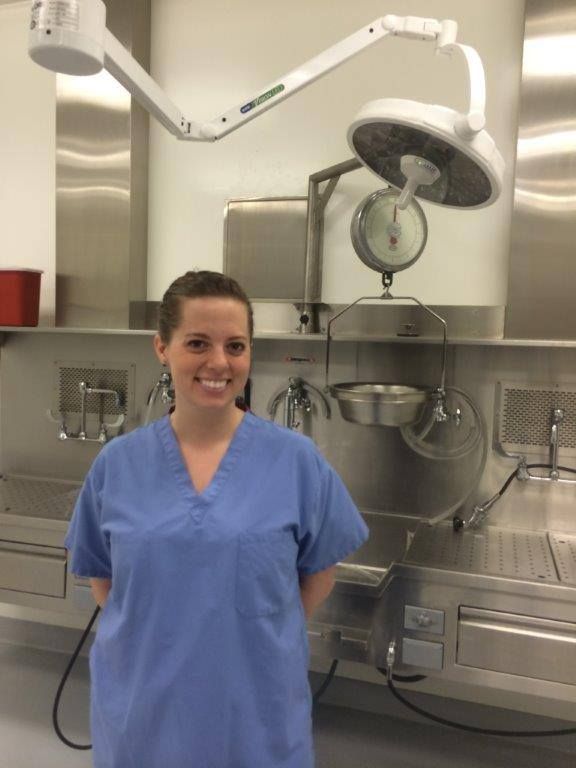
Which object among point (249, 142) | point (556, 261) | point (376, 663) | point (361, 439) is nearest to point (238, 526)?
point (376, 663)

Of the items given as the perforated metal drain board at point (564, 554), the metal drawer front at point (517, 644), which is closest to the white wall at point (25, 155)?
the metal drawer front at point (517, 644)

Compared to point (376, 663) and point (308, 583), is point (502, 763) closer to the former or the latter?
point (376, 663)

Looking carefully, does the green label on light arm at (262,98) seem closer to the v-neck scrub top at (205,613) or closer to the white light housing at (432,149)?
the white light housing at (432,149)

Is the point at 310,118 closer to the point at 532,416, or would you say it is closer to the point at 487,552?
the point at 532,416

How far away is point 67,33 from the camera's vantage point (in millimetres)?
911

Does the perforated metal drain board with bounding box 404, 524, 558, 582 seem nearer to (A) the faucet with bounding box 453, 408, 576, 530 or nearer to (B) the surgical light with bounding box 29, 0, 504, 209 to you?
(A) the faucet with bounding box 453, 408, 576, 530

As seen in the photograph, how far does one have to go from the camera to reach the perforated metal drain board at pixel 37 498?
1.87 m

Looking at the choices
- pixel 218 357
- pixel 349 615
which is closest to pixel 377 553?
pixel 349 615

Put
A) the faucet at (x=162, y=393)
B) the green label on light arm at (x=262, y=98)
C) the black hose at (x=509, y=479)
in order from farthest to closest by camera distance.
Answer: the faucet at (x=162, y=393) → the black hose at (x=509, y=479) → the green label on light arm at (x=262, y=98)

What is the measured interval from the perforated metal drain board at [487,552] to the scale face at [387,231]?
85cm

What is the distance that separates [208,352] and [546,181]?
1.40 m

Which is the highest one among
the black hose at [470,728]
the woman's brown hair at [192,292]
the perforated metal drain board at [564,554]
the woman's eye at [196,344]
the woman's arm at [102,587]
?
the woman's brown hair at [192,292]

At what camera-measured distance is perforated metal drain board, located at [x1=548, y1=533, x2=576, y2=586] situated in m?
1.50

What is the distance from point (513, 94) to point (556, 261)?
589mm
